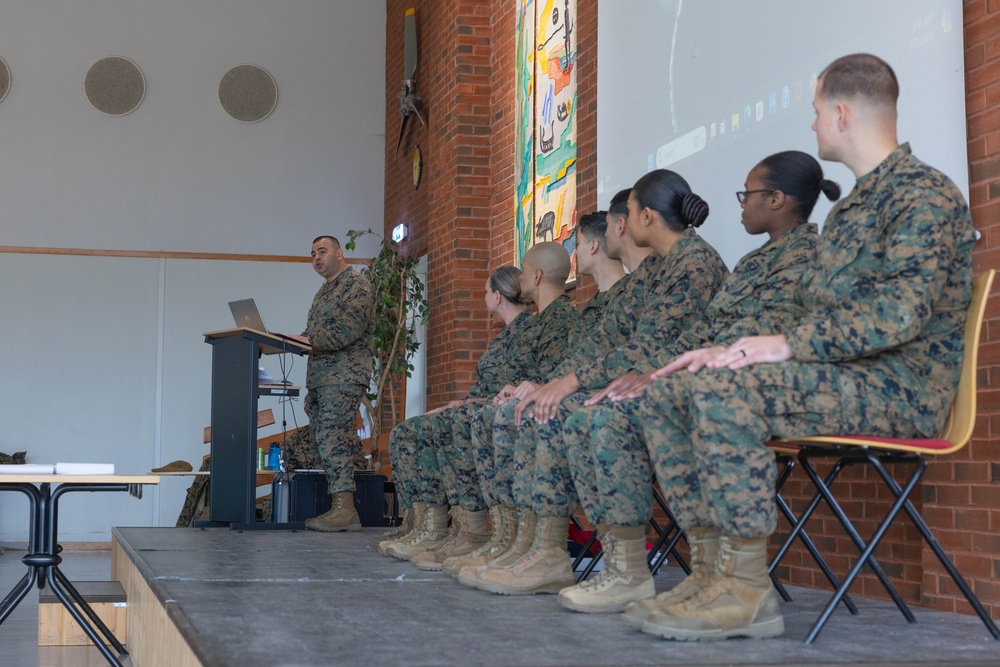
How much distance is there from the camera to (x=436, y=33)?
807 centimetres

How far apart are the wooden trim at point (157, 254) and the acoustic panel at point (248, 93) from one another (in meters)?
1.21

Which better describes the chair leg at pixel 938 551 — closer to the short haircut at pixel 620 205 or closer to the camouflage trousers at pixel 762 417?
the camouflage trousers at pixel 762 417

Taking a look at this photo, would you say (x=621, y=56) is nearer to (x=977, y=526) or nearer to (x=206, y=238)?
(x=977, y=526)

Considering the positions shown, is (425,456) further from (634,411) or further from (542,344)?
(634,411)

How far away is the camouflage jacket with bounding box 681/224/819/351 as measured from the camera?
2.61 metres

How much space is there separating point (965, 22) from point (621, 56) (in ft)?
7.38

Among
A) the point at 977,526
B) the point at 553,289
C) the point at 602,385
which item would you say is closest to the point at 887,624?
the point at 977,526

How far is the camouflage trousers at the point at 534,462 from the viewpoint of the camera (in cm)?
296

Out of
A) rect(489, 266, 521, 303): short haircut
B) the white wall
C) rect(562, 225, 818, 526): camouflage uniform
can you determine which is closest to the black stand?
rect(562, 225, 818, 526): camouflage uniform

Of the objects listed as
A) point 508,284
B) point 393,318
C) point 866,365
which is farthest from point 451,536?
point 393,318

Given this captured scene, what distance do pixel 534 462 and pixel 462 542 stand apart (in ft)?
2.51

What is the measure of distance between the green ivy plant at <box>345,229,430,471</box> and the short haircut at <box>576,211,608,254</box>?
4.22 meters

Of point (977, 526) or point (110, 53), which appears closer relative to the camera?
point (977, 526)

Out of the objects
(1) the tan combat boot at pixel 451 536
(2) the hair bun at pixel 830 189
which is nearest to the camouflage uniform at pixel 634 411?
(2) the hair bun at pixel 830 189
